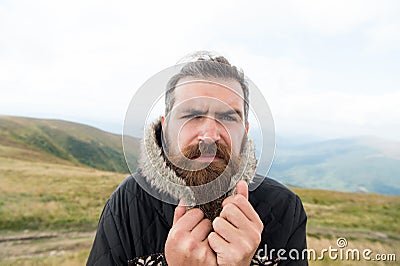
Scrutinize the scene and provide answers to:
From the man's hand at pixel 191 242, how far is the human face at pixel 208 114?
0.48 meters

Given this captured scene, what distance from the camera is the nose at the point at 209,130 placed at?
1977mm

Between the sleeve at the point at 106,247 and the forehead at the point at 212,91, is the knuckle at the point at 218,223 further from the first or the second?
the sleeve at the point at 106,247

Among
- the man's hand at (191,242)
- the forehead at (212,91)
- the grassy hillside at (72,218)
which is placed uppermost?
the forehead at (212,91)

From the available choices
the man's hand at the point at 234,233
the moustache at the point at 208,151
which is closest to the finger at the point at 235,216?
the man's hand at the point at 234,233

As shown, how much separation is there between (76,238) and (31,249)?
4.76 ft

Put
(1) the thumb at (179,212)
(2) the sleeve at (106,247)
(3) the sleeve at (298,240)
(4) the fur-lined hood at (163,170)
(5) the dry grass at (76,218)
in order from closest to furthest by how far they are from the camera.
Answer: (1) the thumb at (179,212), (4) the fur-lined hood at (163,170), (2) the sleeve at (106,247), (3) the sleeve at (298,240), (5) the dry grass at (76,218)

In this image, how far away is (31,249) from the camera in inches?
386

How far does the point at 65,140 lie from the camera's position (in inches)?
3482

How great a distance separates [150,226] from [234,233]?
1.02 meters

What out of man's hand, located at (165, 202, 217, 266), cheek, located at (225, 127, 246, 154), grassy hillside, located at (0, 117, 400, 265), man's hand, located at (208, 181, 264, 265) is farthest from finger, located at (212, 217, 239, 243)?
grassy hillside, located at (0, 117, 400, 265)

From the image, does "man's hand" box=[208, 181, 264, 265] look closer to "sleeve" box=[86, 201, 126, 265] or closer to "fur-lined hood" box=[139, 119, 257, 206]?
"fur-lined hood" box=[139, 119, 257, 206]

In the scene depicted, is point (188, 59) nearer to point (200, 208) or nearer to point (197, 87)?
point (197, 87)

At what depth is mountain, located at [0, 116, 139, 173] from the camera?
75419mm

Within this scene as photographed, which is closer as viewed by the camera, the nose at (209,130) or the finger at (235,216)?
the finger at (235,216)
